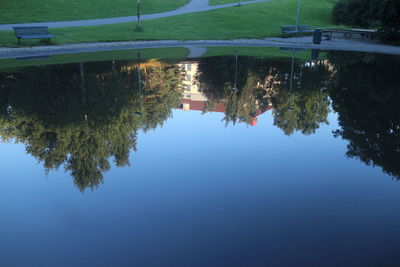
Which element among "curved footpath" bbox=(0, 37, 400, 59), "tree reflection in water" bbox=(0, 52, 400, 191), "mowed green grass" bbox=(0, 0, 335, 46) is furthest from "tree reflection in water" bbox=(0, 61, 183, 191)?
"mowed green grass" bbox=(0, 0, 335, 46)

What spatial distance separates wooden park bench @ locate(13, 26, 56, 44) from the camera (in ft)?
77.7

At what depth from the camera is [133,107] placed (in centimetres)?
1265

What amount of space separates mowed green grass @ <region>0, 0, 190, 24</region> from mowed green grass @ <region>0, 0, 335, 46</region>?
6.46m

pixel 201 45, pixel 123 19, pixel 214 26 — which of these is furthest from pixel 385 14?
pixel 123 19

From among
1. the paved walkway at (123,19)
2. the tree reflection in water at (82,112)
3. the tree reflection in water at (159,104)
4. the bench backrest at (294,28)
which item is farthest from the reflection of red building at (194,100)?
the bench backrest at (294,28)

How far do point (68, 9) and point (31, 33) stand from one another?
16.3 metres

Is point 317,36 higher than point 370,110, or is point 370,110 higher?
point 317,36

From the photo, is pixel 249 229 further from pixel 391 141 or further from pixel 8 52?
pixel 8 52

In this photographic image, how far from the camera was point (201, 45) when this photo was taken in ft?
90.8

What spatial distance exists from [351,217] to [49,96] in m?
10.4

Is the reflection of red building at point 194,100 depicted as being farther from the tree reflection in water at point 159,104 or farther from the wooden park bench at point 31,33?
the wooden park bench at point 31,33

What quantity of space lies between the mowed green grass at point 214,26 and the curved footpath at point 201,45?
2.00m

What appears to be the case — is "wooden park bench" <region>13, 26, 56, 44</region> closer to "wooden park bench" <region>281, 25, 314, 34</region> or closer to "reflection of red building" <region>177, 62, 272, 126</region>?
"reflection of red building" <region>177, 62, 272, 126</region>

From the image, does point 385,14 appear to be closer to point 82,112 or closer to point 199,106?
point 199,106
